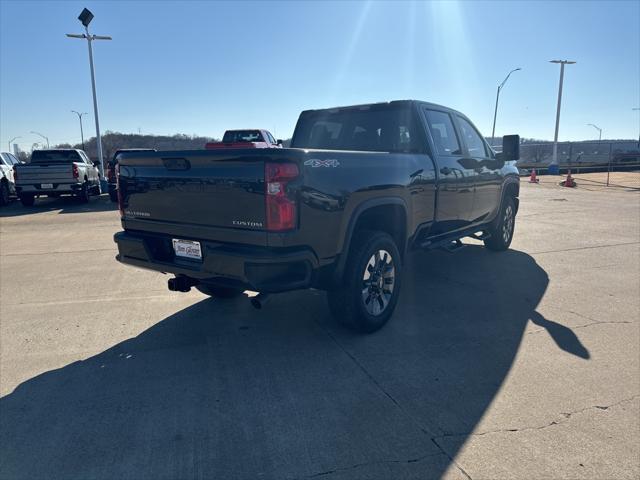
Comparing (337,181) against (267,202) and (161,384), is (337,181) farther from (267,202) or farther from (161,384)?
(161,384)

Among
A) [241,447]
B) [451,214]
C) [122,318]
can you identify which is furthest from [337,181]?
[122,318]

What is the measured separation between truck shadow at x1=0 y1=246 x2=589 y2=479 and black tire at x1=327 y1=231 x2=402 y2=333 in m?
0.18

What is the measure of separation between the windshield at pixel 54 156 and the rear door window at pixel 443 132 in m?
14.8

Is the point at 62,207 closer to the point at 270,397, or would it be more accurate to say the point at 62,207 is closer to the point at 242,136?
the point at 242,136

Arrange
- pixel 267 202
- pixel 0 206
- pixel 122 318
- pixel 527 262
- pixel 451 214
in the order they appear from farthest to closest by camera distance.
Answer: pixel 0 206, pixel 527 262, pixel 451 214, pixel 122 318, pixel 267 202

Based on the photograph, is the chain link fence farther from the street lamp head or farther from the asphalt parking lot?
the street lamp head

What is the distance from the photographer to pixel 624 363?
144 inches

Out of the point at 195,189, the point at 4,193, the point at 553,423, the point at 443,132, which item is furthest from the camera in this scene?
the point at 4,193

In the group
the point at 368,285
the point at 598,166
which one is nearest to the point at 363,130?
the point at 368,285

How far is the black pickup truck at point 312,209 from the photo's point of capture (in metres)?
3.25

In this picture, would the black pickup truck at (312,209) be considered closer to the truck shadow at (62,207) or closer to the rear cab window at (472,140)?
the rear cab window at (472,140)

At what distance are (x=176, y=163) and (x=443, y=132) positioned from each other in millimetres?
3182

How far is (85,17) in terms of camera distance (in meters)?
21.1

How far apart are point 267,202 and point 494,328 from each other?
98.9 inches
